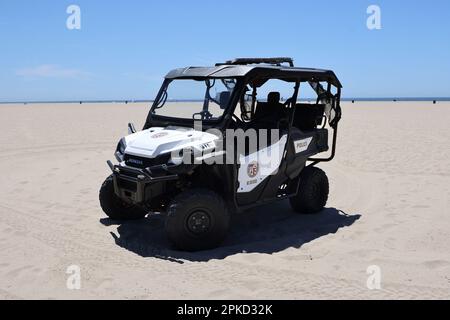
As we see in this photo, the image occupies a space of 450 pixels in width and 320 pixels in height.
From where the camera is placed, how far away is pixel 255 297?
4027 mm

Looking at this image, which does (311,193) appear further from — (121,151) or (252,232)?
(121,151)

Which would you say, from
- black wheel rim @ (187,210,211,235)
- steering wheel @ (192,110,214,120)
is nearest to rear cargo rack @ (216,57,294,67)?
steering wheel @ (192,110,214,120)

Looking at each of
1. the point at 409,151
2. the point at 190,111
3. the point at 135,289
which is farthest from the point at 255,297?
the point at 409,151

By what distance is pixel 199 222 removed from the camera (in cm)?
504

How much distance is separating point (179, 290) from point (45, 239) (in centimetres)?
223

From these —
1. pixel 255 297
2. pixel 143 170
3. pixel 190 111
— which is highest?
pixel 190 111

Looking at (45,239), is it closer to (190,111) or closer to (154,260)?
(154,260)

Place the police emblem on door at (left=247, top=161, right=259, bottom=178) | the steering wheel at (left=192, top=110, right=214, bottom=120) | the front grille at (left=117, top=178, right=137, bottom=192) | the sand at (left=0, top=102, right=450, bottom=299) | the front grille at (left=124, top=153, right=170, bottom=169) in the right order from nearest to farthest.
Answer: the sand at (left=0, top=102, right=450, bottom=299)
the front grille at (left=124, top=153, right=170, bottom=169)
the front grille at (left=117, top=178, right=137, bottom=192)
the police emblem on door at (left=247, top=161, right=259, bottom=178)
the steering wheel at (left=192, top=110, right=214, bottom=120)

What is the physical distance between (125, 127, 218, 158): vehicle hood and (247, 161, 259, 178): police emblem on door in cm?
56

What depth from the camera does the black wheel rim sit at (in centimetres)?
499

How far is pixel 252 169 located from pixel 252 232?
851mm

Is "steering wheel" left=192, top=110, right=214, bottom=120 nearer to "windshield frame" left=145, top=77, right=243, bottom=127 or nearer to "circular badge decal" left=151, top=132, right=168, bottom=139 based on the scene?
"windshield frame" left=145, top=77, right=243, bottom=127

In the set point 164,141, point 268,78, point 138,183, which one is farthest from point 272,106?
point 138,183

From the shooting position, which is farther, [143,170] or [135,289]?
[143,170]
